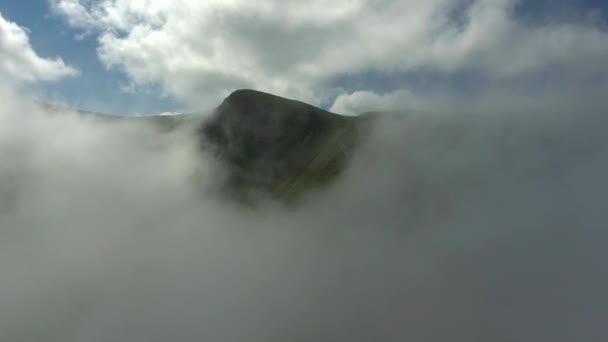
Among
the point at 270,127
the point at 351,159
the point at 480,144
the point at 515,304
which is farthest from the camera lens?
the point at 270,127

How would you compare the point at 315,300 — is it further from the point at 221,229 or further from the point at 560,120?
the point at 221,229

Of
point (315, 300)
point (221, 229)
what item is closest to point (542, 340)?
point (315, 300)

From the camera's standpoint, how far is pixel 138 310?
74.8 metres

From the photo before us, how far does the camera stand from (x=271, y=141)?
184 metres

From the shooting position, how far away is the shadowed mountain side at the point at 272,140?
16662cm

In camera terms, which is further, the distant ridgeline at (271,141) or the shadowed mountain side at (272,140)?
the shadowed mountain side at (272,140)

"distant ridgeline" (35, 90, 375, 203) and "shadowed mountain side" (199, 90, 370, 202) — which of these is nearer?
"distant ridgeline" (35, 90, 375, 203)

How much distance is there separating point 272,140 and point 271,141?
0.67m

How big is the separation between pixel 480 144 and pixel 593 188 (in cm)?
2272

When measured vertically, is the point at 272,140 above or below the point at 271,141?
above

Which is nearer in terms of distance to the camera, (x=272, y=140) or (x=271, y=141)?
(x=271, y=141)

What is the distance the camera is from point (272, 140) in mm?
184250

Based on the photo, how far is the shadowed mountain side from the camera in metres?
167

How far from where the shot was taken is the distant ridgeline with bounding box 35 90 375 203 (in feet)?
543
